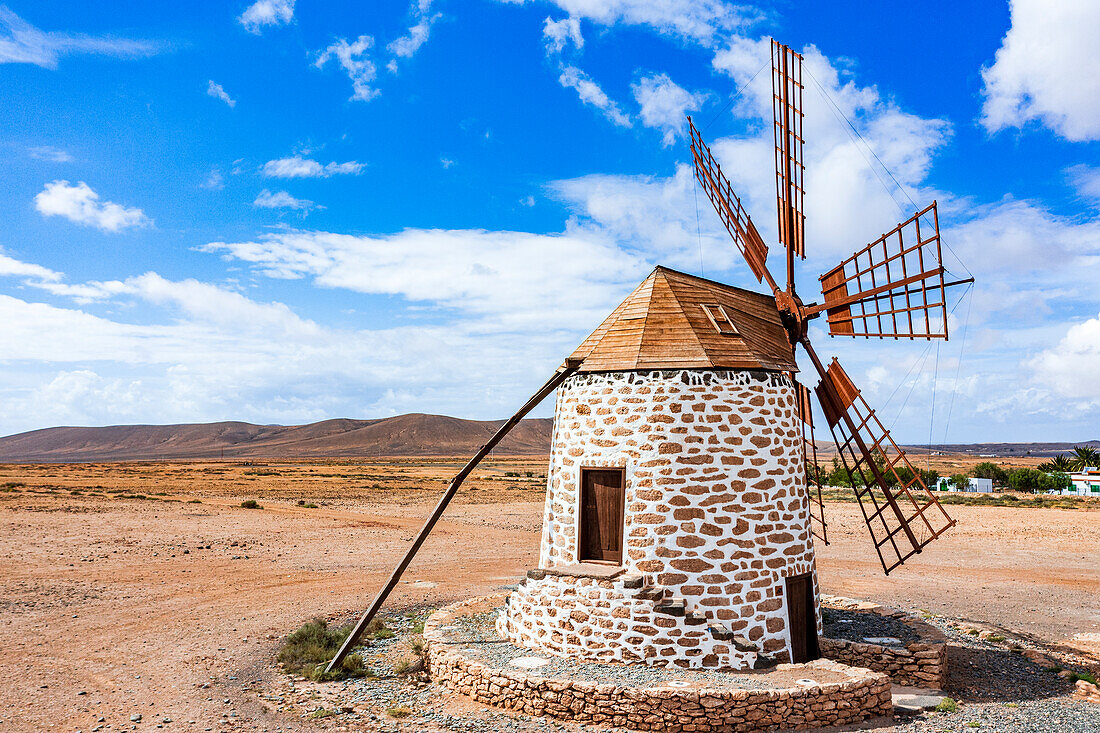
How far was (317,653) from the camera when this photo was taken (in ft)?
37.3

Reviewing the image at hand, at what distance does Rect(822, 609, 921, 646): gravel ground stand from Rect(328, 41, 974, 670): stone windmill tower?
1.26m

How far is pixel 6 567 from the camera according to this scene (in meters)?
18.2

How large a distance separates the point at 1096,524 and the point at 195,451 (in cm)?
17872

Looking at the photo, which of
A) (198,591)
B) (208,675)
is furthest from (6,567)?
(208,675)

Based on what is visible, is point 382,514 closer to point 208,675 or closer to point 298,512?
point 298,512

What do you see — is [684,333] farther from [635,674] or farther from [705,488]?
[635,674]

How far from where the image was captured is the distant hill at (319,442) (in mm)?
159750

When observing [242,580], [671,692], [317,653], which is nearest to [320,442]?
[242,580]

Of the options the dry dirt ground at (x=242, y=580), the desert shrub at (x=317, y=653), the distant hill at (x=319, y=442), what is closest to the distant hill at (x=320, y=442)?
the distant hill at (x=319, y=442)

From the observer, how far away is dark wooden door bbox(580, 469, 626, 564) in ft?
34.0

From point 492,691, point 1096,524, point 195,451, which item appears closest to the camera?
point 492,691

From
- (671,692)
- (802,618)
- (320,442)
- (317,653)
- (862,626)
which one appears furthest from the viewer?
(320,442)

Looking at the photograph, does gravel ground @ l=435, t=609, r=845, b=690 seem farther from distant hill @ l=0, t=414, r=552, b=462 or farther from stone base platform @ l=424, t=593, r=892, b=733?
distant hill @ l=0, t=414, r=552, b=462

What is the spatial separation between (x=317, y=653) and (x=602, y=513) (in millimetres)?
5326
